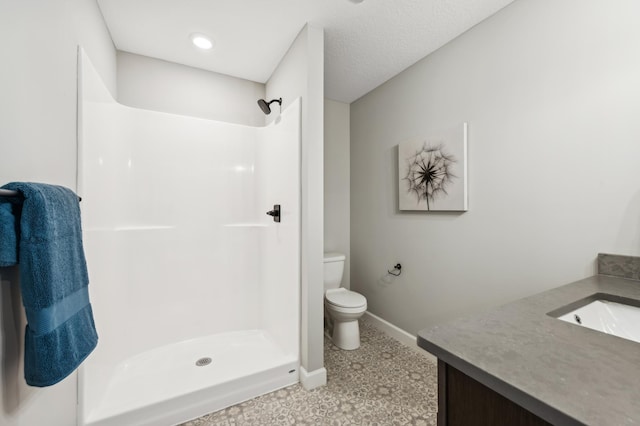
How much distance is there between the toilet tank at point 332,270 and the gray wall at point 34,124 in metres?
1.76

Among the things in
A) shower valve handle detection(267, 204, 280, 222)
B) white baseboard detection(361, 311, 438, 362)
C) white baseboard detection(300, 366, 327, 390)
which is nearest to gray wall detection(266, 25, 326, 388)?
white baseboard detection(300, 366, 327, 390)

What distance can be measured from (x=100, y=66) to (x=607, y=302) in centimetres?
275

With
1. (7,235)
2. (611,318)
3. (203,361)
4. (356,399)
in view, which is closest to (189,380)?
(203,361)

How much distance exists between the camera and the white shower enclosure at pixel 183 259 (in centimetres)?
150

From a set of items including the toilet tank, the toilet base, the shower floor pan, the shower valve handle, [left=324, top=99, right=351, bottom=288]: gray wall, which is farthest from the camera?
[left=324, top=99, right=351, bottom=288]: gray wall

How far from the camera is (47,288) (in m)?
0.76

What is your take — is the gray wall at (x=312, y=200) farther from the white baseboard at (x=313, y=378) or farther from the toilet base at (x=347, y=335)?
the toilet base at (x=347, y=335)

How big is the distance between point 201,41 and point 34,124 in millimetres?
1348

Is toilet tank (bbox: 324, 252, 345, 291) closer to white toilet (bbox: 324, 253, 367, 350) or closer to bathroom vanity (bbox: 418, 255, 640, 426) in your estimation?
white toilet (bbox: 324, 253, 367, 350)

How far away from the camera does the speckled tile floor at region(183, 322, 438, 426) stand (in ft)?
4.79

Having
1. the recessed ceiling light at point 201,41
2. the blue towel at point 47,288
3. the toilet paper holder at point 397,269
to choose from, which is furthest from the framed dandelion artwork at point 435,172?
the blue towel at point 47,288

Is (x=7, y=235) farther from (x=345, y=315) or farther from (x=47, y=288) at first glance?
(x=345, y=315)

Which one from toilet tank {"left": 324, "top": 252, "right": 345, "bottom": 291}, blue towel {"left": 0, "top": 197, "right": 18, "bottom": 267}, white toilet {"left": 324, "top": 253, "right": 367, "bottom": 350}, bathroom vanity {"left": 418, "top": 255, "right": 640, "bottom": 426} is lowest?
white toilet {"left": 324, "top": 253, "right": 367, "bottom": 350}

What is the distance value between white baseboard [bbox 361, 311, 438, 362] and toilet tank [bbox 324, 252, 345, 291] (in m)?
0.49
